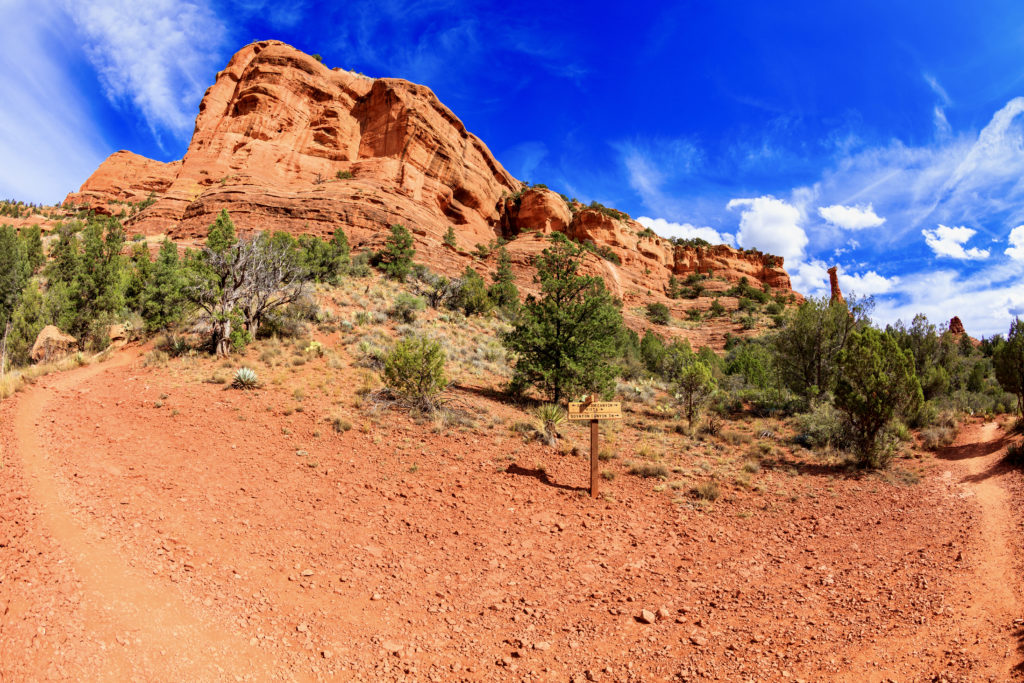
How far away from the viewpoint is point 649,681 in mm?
3609

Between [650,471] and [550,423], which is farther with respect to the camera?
[550,423]

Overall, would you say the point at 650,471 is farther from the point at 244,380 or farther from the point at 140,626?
the point at 244,380

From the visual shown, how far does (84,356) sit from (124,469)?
1045 cm

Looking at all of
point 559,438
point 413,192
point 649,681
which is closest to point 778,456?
point 559,438

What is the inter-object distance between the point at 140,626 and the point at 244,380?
25.6ft

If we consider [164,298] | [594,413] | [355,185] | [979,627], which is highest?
[355,185]

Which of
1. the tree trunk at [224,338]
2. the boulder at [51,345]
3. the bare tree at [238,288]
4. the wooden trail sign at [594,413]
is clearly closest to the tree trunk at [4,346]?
the boulder at [51,345]

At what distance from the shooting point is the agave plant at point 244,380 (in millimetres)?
10578

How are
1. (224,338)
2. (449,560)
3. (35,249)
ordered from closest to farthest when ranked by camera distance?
(449,560) → (224,338) → (35,249)

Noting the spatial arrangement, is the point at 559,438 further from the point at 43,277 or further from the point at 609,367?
the point at 43,277

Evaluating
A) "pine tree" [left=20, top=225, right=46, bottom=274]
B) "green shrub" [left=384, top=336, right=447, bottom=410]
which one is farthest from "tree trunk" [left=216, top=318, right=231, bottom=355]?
"pine tree" [left=20, top=225, right=46, bottom=274]

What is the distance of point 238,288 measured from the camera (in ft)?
48.2

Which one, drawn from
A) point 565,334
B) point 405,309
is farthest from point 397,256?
point 565,334

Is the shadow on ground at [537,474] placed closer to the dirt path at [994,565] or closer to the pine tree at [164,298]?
the dirt path at [994,565]
